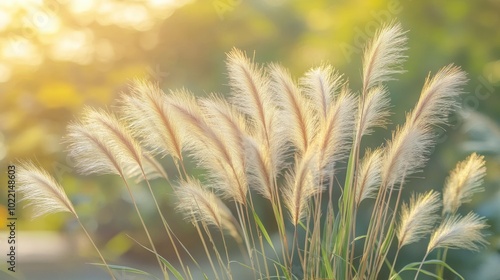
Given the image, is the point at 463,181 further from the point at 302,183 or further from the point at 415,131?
the point at 302,183

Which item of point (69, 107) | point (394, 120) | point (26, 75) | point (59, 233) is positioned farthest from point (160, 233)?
point (394, 120)

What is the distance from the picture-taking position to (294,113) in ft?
4.99

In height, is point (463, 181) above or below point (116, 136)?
below

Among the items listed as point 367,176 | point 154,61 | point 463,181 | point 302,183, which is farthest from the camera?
point 154,61

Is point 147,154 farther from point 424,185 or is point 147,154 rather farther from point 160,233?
point 424,185

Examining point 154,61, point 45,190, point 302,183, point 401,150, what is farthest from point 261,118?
point 154,61

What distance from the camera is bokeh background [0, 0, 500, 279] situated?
2.20 m

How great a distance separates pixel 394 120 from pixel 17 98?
42.7 inches

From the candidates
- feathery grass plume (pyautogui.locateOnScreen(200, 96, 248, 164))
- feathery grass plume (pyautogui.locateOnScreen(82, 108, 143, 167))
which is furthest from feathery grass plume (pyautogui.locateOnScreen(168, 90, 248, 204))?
feathery grass plume (pyautogui.locateOnScreen(82, 108, 143, 167))

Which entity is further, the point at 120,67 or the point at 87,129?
the point at 120,67

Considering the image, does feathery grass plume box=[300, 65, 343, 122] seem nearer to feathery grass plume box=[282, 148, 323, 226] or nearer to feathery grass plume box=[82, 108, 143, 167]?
feathery grass plume box=[282, 148, 323, 226]

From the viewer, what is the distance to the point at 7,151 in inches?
86.0

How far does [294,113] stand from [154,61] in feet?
2.69

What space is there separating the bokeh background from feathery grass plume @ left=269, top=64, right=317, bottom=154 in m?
0.65
